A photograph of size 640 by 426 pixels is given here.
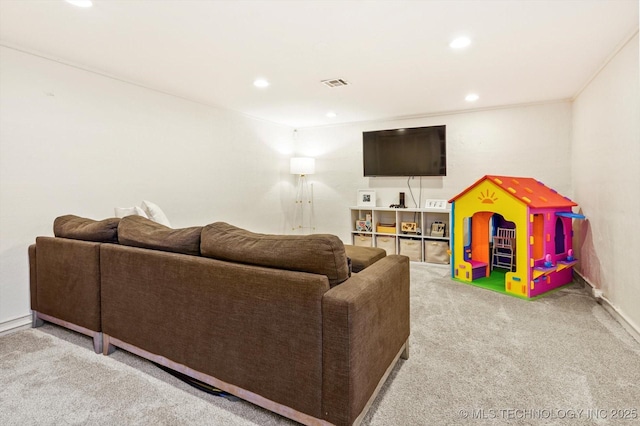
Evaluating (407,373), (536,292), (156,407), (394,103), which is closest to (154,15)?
(156,407)

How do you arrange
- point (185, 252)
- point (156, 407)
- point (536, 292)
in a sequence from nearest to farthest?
point (156, 407) < point (185, 252) < point (536, 292)

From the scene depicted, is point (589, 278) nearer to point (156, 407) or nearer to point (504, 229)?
point (504, 229)

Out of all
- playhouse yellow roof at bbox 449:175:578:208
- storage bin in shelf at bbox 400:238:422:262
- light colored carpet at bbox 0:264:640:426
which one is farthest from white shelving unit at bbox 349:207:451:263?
light colored carpet at bbox 0:264:640:426

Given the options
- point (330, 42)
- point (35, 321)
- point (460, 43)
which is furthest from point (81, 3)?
point (460, 43)

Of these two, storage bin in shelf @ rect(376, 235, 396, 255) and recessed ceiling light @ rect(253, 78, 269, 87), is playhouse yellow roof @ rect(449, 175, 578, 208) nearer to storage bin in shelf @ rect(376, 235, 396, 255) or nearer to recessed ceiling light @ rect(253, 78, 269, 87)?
storage bin in shelf @ rect(376, 235, 396, 255)

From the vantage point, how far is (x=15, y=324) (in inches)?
102

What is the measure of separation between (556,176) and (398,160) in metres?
2.04

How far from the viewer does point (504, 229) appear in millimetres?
4074

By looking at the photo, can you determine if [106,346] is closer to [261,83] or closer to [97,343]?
[97,343]

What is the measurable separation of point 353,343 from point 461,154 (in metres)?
4.21

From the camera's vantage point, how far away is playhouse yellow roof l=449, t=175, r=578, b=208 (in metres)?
3.23

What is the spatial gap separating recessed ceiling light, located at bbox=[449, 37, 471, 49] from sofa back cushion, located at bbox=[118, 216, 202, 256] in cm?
227

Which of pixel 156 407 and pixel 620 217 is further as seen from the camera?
pixel 620 217

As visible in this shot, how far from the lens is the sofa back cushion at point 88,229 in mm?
2133
